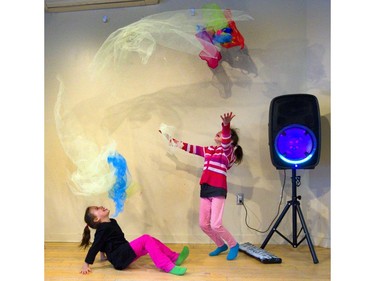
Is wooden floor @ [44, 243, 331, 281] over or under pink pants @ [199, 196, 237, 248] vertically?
under

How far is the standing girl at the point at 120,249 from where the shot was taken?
9.48 ft

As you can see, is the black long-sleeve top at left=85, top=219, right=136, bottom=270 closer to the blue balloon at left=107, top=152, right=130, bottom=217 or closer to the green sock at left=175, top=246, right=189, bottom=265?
the blue balloon at left=107, top=152, right=130, bottom=217

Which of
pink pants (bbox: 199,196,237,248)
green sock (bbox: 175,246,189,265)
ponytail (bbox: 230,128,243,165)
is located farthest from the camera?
ponytail (bbox: 230,128,243,165)

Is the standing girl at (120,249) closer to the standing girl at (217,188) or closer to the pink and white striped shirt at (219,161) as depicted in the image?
the standing girl at (217,188)

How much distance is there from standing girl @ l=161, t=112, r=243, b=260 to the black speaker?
16.3 inches

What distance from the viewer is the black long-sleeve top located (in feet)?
9.63

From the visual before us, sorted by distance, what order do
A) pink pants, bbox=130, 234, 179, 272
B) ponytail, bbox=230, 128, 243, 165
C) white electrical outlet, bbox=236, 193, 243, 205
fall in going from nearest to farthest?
pink pants, bbox=130, 234, 179, 272, ponytail, bbox=230, 128, 243, 165, white electrical outlet, bbox=236, 193, 243, 205

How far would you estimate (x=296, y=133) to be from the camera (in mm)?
3258

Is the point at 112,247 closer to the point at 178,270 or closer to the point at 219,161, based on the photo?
the point at 178,270

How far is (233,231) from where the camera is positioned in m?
Answer: 3.77

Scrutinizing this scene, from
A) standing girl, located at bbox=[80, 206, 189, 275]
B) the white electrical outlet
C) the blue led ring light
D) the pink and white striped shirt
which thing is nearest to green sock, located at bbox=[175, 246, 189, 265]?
standing girl, located at bbox=[80, 206, 189, 275]

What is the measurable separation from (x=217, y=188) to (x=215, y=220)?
29cm

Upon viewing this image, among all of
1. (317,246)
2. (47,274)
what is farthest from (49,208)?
(317,246)

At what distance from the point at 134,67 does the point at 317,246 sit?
8.52 feet
